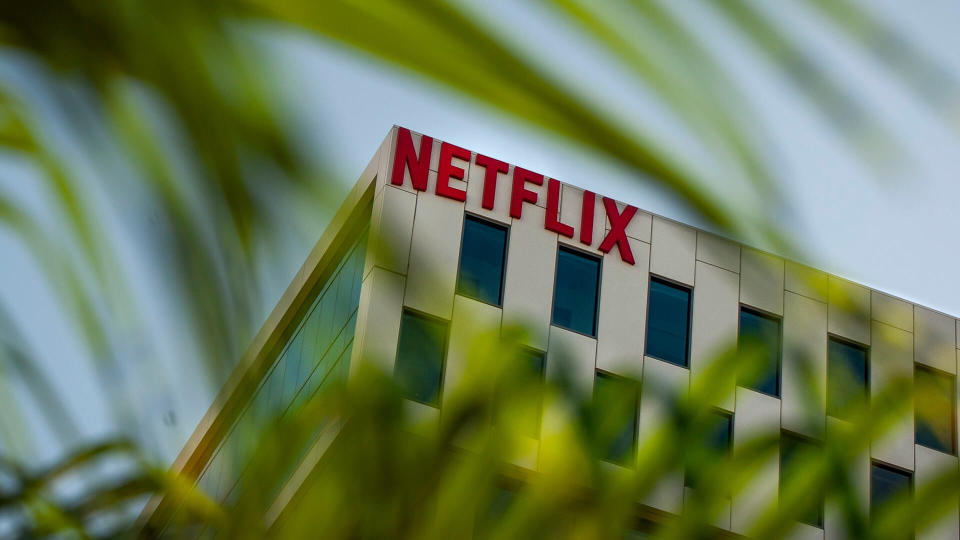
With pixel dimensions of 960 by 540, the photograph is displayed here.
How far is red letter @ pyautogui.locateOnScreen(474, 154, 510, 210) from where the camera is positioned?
15.0 metres

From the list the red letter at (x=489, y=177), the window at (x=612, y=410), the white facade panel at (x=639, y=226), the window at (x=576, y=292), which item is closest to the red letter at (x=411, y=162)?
the red letter at (x=489, y=177)

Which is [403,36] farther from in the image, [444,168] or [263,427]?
[444,168]

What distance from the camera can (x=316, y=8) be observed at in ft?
1.03

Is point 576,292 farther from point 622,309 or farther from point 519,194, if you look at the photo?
point 519,194

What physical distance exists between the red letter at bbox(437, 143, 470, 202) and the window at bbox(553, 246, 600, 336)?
1.50 metres

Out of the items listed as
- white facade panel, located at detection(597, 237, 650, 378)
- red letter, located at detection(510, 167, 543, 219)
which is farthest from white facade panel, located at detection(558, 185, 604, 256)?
red letter, located at detection(510, 167, 543, 219)

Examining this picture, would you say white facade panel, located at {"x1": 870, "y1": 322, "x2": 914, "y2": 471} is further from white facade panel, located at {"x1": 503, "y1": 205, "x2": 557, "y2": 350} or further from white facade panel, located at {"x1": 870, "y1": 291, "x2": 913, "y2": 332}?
white facade panel, located at {"x1": 503, "y1": 205, "x2": 557, "y2": 350}

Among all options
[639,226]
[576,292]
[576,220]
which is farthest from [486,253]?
[639,226]

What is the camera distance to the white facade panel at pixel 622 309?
607 inches

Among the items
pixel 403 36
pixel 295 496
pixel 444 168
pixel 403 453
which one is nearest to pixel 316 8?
pixel 403 36

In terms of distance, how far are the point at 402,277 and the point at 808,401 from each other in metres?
0.20

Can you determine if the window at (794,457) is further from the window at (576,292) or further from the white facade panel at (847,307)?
the window at (576,292)

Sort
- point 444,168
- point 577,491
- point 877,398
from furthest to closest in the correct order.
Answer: point 444,168
point 577,491
point 877,398

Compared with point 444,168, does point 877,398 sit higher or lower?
lower
